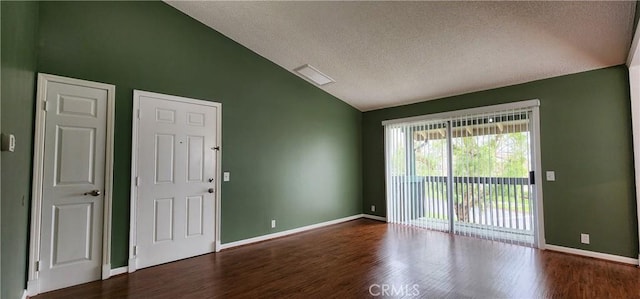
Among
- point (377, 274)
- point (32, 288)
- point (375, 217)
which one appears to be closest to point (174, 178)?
point (32, 288)

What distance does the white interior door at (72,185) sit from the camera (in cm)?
295

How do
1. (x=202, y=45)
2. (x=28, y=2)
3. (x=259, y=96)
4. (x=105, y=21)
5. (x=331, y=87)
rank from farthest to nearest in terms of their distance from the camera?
(x=331, y=87), (x=259, y=96), (x=202, y=45), (x=105, y=21), (x=28, y=2)

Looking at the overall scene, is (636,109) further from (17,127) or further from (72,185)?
(72,185)

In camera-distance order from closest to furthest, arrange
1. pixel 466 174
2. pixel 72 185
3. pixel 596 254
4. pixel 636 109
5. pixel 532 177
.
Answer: pixel 72 185 < pixel 636 109 < pixel 596 254 < pixel 532 177 < pixel 466 174

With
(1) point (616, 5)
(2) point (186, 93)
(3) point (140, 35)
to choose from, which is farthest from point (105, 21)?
(1) point (616, 5)

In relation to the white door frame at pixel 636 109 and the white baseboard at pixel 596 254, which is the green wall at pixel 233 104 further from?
the white door frame at pixel 636 109

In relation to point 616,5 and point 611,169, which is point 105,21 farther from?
Answer: point 611,169

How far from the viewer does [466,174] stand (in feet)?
16.1

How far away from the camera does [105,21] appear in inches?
132

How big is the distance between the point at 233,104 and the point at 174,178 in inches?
53.9

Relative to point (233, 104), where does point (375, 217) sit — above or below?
below

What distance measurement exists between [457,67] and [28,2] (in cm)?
479


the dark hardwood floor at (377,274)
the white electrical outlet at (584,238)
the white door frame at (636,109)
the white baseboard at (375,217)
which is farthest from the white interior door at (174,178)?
the white door frame at (636,109)

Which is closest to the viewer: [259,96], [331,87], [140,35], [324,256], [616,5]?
[616,5]
